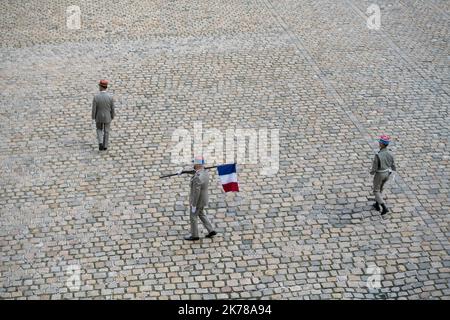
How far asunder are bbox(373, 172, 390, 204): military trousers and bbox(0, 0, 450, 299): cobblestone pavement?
1.15ft

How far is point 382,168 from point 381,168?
0.02 m

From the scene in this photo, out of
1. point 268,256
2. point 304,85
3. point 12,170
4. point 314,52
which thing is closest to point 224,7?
point 314,52

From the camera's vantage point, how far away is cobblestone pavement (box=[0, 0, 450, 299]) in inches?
367

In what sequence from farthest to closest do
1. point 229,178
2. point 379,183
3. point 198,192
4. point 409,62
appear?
point 409,62, point 379,183, point 229,178, point 198,192

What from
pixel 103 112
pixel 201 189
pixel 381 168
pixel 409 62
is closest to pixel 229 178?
pixel 201 189

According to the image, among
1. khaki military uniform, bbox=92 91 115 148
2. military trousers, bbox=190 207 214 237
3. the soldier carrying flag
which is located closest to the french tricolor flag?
the soldier carrying flag

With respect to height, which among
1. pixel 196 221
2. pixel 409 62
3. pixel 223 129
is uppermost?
pixel 409 62

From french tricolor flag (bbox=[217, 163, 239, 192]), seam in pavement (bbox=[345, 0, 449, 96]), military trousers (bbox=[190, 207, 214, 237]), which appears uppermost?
seam in pavement (bbox=[345, 0, 449, 96])

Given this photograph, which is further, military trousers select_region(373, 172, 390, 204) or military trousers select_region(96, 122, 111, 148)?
military trousers select_region(96, 122, 111, 148)

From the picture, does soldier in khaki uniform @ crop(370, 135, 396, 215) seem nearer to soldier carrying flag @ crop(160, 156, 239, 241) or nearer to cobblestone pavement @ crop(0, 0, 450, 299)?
cobblestone pavement @ crop(0, 0, 450, 299)

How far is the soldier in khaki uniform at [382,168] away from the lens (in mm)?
10289

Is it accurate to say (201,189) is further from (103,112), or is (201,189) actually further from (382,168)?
(103,112)

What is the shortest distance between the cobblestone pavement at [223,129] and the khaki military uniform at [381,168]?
44 centimetres

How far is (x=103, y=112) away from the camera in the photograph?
474 inches
